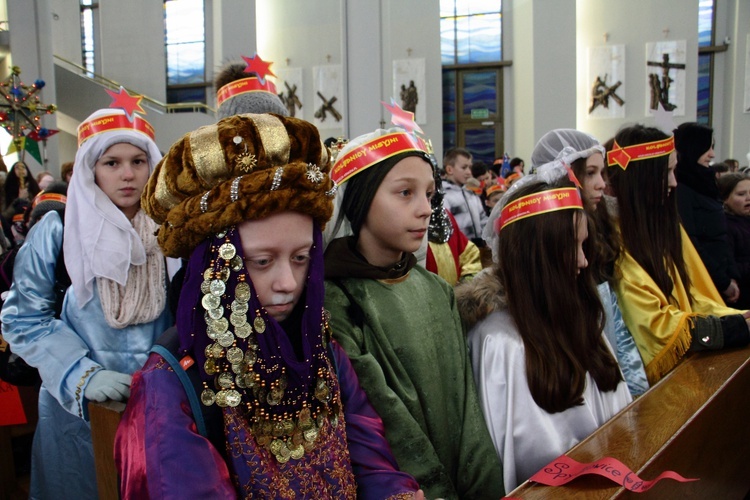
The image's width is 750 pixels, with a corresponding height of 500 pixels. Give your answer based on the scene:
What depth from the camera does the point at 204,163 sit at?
1132 millimetres

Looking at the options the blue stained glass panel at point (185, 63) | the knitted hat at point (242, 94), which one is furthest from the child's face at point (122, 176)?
the blue stained glass panel at point (185, 63)

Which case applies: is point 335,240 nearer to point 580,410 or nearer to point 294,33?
point 580,410

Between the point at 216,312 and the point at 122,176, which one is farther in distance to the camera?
the point at 122,176

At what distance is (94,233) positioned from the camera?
1.93 m

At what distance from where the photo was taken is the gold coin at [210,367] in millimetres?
1120

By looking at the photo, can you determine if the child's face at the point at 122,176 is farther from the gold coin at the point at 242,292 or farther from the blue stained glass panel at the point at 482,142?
the blue stained glass panel at the point at 482,142

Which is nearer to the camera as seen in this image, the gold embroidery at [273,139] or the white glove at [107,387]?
the gold embroidery at [273,139]

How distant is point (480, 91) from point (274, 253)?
47.9ft

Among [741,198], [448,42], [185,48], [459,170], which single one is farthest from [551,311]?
[448,42]

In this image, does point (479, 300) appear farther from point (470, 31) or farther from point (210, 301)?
point (470, 31)

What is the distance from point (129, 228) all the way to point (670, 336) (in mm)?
2060

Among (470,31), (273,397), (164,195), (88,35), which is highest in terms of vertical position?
(470,31)

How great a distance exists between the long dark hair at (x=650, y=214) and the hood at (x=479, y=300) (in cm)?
106

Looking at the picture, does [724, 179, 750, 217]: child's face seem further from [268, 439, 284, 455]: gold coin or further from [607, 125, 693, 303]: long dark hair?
[268, 439, 284, 455]: gold coin
